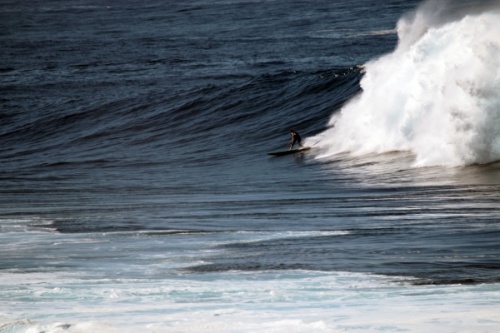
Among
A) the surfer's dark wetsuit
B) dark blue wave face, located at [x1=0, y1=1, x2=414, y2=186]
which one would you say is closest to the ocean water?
dark blue wave face, located at [x1=0, y1=1, x2=414, y2=186]

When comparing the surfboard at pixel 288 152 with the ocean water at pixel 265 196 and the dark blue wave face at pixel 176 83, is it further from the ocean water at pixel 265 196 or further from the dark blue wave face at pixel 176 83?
the dark blue wave face at pixel 176 83

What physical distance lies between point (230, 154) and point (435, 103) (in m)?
6.62

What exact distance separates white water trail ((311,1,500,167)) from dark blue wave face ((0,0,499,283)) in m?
0.83

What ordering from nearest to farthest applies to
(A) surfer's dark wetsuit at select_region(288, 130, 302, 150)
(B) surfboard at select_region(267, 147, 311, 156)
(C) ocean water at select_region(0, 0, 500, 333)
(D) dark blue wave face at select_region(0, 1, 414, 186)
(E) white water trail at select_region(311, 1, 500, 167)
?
(C) ocean water at select_region(0, 0, 500, 333)
(E) white water trail at select_region(311, 1, 500, 167)
(B) surfboard at select_region(267, 147, 311, 156)
(A) surfer's dark wetsuit at select_region(288, 130, 302, 150)
(D) dark blue wave face at select_region(0, 1, 414, 186)

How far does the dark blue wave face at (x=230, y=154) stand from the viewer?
41.2 feet

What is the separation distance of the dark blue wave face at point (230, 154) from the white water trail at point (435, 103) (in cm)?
83

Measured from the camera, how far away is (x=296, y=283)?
34.7 ft

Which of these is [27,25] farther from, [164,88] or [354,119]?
[354,119]

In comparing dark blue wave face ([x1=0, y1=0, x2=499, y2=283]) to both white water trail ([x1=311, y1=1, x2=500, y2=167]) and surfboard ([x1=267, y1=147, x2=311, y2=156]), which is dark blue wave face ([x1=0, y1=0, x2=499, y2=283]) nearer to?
surfboard ([x1=267, y1=147, x2=311, y2=156])

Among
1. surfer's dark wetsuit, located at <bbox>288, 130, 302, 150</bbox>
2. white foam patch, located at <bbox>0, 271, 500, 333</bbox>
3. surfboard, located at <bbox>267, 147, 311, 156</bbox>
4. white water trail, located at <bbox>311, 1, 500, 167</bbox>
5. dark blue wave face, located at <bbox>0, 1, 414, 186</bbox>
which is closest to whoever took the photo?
white foam patch, located at <bbox>0, 271, 500, 333</bbox>

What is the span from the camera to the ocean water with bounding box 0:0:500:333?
977 cm

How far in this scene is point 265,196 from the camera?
1784 centimetres

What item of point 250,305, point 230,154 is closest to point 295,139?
point 230,154

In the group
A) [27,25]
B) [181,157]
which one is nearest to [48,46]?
[27,25]
